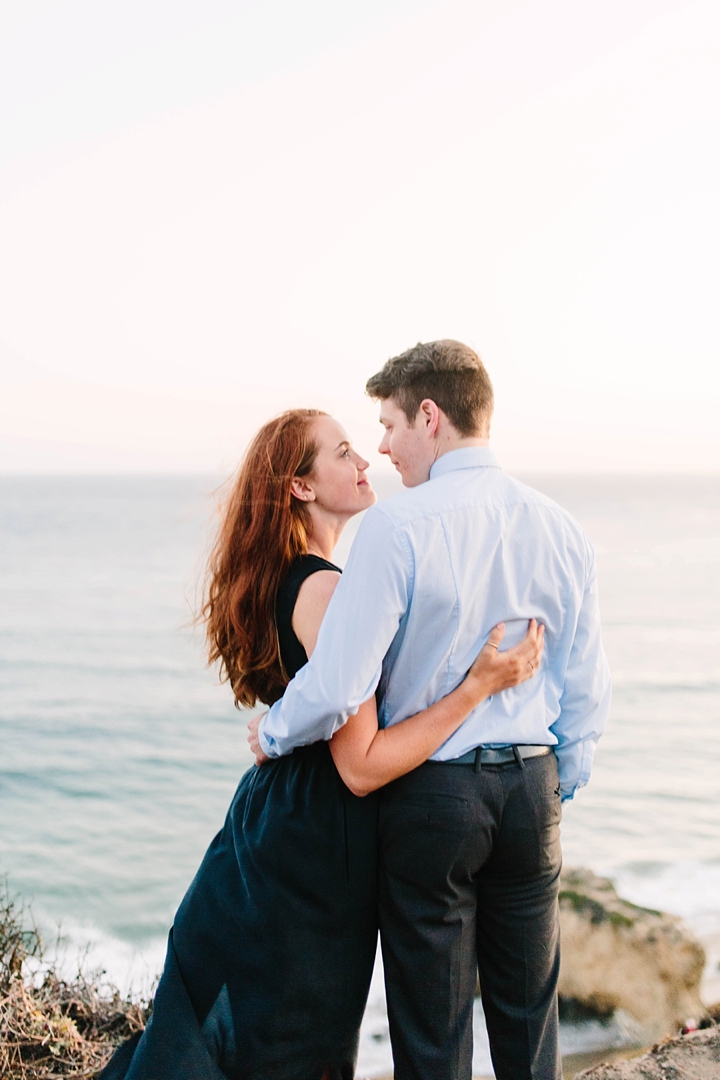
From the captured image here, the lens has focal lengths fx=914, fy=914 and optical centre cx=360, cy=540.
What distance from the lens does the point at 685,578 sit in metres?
32.9

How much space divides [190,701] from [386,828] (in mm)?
14876

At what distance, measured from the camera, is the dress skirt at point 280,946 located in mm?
2186

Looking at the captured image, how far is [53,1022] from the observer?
10.4 feet

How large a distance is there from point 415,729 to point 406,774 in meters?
0.12

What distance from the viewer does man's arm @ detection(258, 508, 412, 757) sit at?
1972 mm

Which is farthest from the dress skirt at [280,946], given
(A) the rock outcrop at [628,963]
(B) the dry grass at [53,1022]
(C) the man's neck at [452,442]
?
(A) the rock outcrop at [628,963]

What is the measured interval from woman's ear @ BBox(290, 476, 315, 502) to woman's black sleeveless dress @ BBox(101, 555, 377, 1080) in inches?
11.2

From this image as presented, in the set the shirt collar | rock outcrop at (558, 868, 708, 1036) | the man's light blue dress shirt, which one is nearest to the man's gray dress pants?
the man's light blue dress shirt

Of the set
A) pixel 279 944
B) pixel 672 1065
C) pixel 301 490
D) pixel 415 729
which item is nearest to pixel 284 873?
pixel 279 944

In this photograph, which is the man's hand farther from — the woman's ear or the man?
the woman's ear

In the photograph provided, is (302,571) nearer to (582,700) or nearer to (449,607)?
(449,607)

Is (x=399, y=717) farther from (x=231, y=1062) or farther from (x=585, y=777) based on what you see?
(x=231, y=1062)

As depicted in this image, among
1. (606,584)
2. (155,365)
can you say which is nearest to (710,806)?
(606,584)

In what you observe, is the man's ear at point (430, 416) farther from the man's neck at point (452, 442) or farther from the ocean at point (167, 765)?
the ocean at point (167, 765)
